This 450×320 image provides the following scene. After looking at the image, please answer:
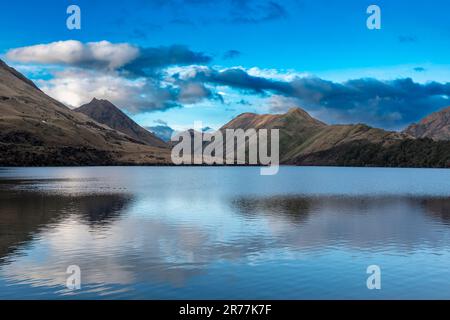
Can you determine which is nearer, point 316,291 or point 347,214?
point 316,291

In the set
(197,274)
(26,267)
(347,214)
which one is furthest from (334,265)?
(347,214)

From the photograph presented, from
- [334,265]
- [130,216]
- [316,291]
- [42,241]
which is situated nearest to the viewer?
[316,291]

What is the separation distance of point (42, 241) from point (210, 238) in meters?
20.3

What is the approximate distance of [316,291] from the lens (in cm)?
3641

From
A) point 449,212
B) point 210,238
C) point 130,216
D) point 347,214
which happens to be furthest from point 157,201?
point 449,212

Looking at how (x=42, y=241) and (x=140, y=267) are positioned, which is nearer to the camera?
(x=140, y=267)

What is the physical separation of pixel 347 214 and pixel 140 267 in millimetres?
54242

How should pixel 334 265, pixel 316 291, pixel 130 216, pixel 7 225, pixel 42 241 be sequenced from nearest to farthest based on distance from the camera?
pixel 316 291
pixel 334 265
pixel 42 241
pixel 7 225
pixel 130 216

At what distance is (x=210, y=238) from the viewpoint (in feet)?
202

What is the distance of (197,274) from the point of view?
137 feet
